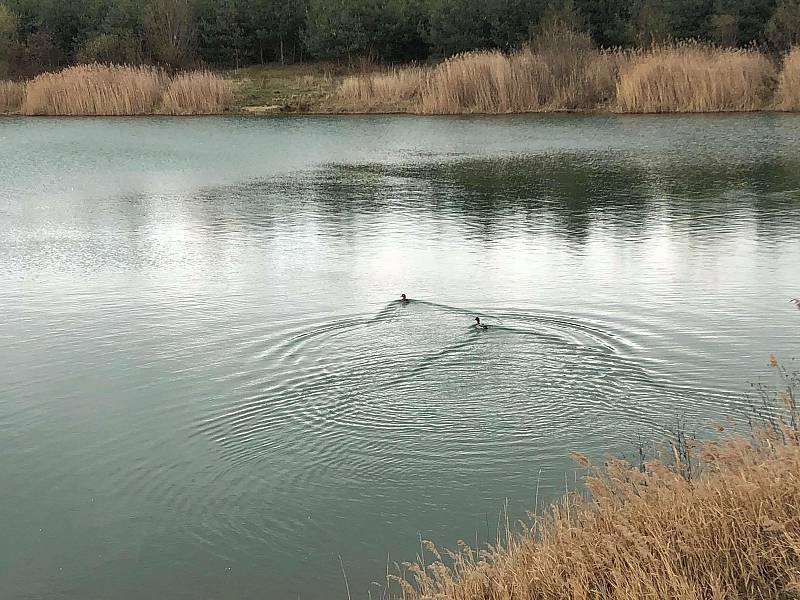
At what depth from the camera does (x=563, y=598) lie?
354cm

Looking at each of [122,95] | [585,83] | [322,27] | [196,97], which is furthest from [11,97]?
[585,83]

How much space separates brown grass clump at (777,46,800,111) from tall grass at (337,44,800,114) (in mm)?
23

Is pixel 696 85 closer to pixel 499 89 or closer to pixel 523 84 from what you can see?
pixel 523 84

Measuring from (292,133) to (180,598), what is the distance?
69.8 ft

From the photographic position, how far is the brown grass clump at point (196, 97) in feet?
101

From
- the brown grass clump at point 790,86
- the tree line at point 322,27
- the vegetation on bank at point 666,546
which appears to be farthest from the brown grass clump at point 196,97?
the vegetation on bank at point 666,546

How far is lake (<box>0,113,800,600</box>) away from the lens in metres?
4.82

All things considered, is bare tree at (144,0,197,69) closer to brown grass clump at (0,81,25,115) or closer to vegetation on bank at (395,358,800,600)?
brown grass clump at (0,81,25,115)

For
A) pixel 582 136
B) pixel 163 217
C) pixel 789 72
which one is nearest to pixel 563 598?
pixel 163 217

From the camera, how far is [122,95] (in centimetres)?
3069

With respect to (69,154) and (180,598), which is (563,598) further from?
(69,154)

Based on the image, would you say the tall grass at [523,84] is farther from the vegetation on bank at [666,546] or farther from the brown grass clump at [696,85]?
the vegetation on bank at [666,546]

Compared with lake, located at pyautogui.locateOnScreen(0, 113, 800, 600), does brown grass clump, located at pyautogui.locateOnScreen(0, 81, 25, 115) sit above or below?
above

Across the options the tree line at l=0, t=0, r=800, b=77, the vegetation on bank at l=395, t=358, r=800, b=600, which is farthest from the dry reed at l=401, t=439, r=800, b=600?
the tree line at l=0, t=0, r=800, b=77
